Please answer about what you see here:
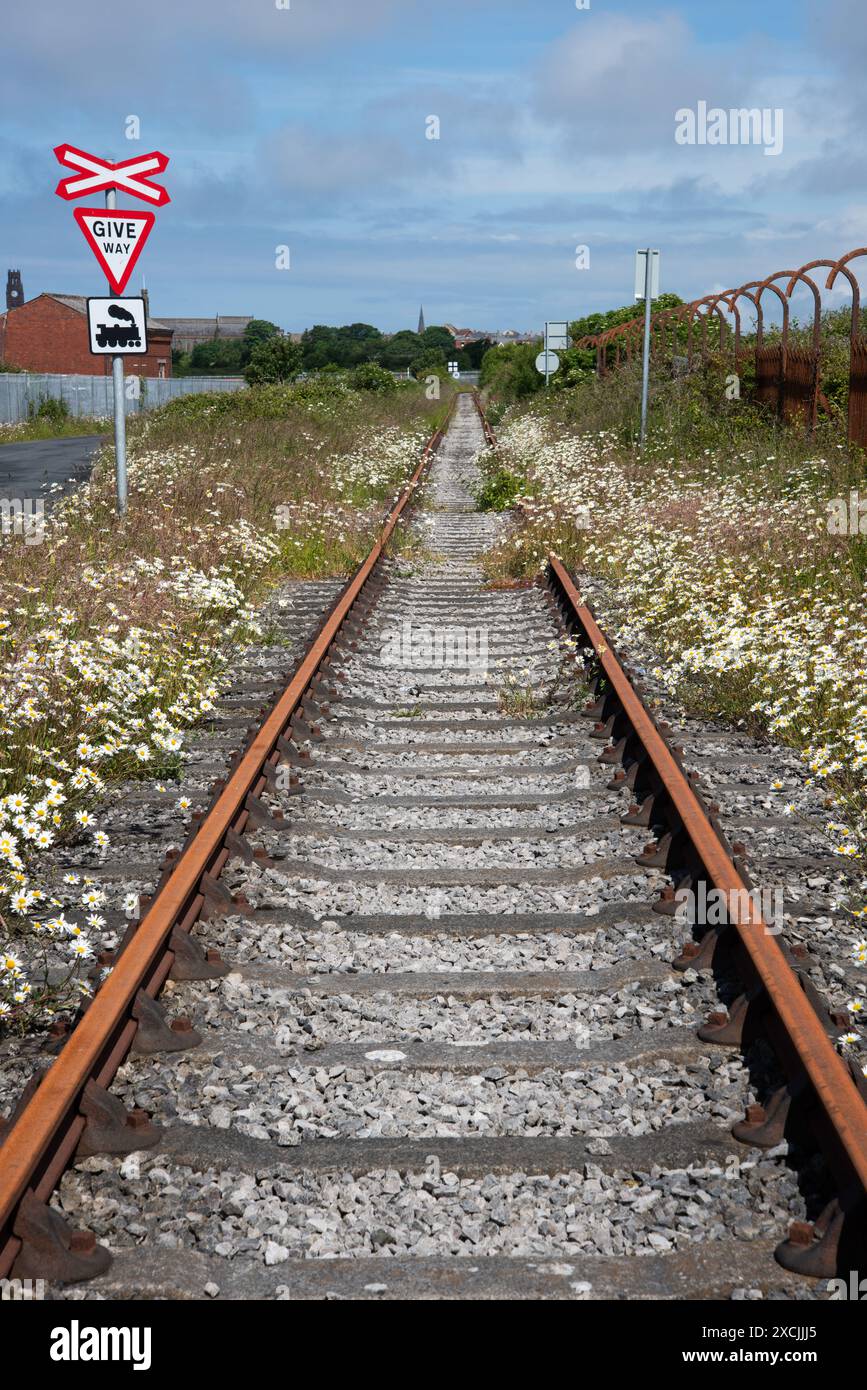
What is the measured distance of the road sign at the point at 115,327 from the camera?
10.2 m

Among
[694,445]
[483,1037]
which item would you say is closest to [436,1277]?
[483,1037]

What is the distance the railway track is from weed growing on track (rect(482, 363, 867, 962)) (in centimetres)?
67

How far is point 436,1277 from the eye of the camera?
262cm

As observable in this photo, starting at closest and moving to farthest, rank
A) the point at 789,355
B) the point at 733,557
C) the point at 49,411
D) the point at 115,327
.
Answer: the point at 733,557
the point at 115,327
the point at 789,355
the point at 49,411

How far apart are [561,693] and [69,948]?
390 cm

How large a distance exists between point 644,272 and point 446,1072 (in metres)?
15.0

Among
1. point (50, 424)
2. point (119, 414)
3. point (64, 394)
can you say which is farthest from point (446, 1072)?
point (64, 394)

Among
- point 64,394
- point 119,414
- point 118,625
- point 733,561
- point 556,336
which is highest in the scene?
point 556,336

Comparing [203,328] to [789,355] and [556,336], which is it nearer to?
[556,336]

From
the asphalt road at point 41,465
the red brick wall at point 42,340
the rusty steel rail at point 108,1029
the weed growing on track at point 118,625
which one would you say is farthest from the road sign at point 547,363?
the red brick wall at point 42,340

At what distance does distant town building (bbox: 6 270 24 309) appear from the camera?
111 meters

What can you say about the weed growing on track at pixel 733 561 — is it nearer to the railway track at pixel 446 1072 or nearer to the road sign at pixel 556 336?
the railway track at pixel 446 1072

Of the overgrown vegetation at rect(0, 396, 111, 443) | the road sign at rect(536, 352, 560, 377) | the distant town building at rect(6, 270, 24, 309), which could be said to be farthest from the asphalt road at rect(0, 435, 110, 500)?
the distant town building at rect(6, 270, 24, 309)

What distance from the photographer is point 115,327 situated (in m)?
10.2
